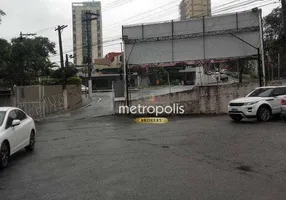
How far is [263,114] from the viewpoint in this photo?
16344 millimetres

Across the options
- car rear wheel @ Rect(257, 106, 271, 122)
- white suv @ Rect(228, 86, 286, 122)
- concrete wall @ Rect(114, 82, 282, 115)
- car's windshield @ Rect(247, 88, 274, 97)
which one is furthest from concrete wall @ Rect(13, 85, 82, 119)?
car rear wheel @ Rect(257, 106, 271, 122)

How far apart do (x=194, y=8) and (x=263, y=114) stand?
37.0ft

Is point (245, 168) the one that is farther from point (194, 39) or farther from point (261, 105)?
point (194, 39)

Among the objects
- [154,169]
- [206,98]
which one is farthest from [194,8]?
[154,169]

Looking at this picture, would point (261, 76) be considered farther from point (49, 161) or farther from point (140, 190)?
point (140, 190)

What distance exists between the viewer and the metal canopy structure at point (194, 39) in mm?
22984

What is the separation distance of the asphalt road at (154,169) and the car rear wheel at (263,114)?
156 inches

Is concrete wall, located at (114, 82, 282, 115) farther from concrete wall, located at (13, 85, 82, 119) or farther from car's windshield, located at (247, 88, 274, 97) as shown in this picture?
concrete wall, located at (13, 85, 82, 119)

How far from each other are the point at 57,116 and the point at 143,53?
24.0 feet

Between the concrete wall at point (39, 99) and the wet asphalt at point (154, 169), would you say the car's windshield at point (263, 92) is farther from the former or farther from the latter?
the concrete wall at point (39, 99)

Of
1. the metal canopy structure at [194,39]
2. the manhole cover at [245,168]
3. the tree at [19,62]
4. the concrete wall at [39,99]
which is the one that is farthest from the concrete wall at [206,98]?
the manhole cover at [245,168]

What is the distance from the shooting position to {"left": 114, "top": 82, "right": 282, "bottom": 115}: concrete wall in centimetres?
2227

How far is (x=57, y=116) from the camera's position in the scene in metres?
24.4

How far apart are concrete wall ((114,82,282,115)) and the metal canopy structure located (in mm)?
2404
